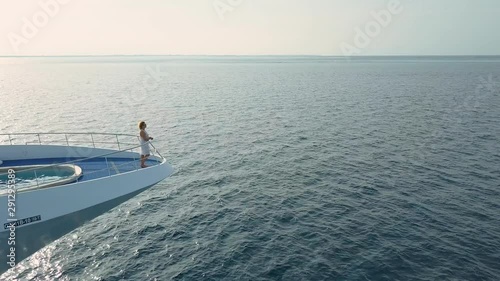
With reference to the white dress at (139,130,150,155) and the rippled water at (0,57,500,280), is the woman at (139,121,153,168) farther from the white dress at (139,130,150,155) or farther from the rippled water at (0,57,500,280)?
the rippled water at (0,57,500,280)

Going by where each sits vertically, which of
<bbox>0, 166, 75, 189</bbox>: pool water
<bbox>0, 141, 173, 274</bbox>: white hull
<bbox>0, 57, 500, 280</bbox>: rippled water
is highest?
<bbox>0, 166, 75, 189</bbox>: pool water

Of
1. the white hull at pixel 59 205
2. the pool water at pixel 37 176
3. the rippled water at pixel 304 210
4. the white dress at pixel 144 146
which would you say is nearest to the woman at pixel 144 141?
the white dress at pixel 144 146

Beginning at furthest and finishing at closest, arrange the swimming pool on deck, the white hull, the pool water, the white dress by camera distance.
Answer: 1. the white dress
2. the pool water
3. the swimming pool on deck
4. the white hull

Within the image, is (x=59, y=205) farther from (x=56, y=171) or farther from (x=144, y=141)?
(x=144, y=141)

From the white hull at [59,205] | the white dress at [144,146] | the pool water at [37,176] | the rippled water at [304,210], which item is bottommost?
the rippled water at [304,210]

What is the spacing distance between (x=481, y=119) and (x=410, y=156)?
2387 centimetres

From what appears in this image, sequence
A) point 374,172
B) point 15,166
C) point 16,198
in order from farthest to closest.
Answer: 1. point 374,172
2. point 15,166
3. point 16,198

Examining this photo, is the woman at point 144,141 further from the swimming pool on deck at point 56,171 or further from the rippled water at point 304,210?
the rippled water at point 304,210

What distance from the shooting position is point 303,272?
51.2ft

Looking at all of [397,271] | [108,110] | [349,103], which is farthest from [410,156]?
[108,110]

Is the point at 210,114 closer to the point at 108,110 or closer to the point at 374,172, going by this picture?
the point at 108,110

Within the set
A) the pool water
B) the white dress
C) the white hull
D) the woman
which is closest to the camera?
the white hull

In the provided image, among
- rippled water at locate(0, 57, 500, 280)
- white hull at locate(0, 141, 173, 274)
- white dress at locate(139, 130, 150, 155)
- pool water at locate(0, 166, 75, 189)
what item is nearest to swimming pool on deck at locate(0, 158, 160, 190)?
pool water at locate(0, 166, 75, 189)

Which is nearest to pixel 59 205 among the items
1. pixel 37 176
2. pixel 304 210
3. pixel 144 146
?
pixel 37 176
